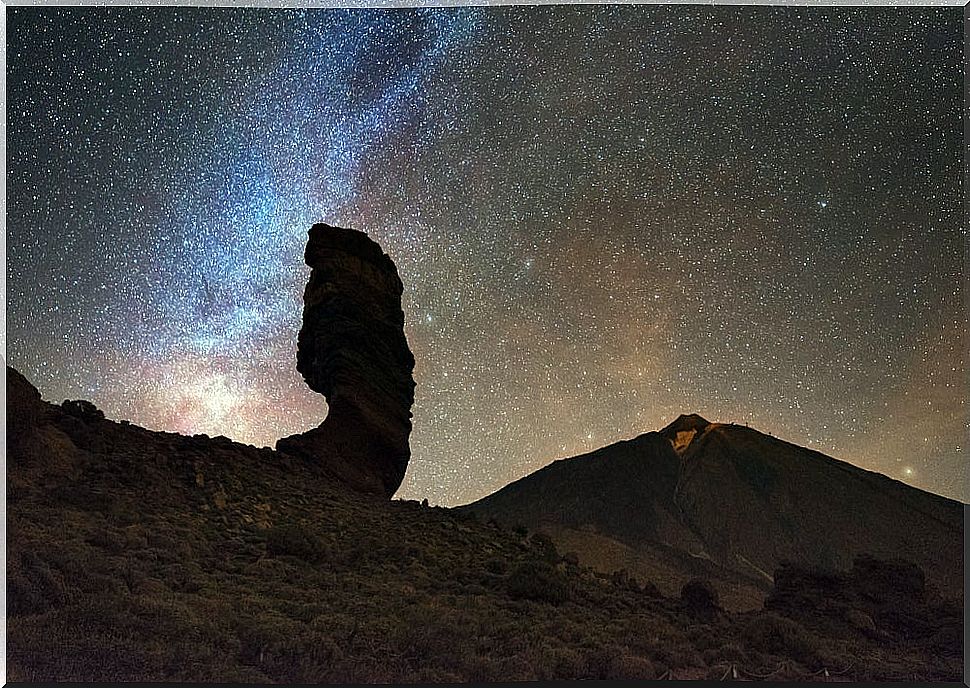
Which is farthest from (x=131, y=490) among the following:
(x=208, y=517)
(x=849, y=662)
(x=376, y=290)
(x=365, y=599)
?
(x=849, y=662)

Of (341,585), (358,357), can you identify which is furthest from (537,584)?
(358,357)

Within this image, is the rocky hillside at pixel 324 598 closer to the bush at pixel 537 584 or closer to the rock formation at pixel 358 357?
the bush at pixel 537 584

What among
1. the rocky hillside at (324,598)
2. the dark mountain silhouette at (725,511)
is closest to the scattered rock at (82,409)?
the rocky hillside at (324,598)

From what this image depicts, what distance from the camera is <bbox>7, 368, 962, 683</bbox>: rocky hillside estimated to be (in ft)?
20.6

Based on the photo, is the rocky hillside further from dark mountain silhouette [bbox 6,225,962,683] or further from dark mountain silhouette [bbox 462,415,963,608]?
dark mountain silhouette [bbox 462,415,963,608]

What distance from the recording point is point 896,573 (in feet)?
28.3

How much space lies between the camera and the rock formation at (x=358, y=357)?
11188 mm

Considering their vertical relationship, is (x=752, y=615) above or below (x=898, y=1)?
below

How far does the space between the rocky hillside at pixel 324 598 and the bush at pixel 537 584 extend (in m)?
0.02

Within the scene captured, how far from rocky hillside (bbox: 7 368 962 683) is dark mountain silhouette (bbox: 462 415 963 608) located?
1282 mm

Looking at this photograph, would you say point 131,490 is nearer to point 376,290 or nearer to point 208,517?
point 208,517

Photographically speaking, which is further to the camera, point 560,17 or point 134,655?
point 560,17

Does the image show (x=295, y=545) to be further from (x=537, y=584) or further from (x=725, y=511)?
(x=725, y=511)

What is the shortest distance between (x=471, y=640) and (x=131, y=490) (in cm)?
383
